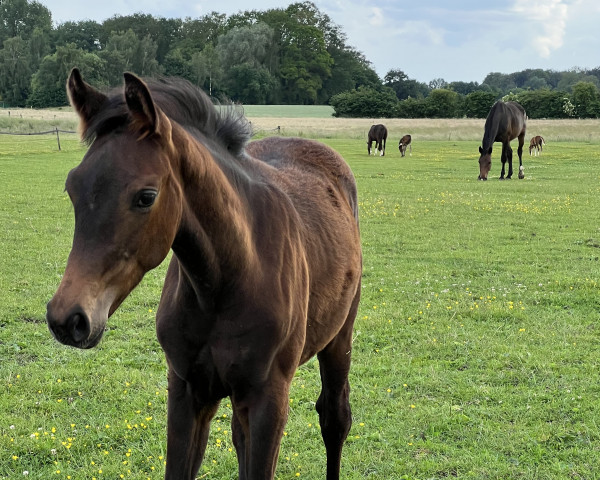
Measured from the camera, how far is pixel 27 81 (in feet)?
217

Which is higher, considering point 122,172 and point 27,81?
point 27,81

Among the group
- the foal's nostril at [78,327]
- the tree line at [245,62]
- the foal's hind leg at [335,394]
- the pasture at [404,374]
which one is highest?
the tree line at [245,62]

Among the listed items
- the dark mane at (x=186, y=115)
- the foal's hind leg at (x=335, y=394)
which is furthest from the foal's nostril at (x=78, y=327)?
the foal's hind leg at (x=335, y=394)

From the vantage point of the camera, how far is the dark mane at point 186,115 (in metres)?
1.95

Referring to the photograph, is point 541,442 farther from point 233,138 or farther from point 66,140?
point 66,140

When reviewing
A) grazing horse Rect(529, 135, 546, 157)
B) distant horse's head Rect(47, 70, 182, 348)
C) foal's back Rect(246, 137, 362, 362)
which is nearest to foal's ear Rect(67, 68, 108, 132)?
distant horse's head Rect(47, 70, 182, 348)

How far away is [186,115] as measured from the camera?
7.58 ft

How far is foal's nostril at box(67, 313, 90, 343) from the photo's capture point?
5.66 ft

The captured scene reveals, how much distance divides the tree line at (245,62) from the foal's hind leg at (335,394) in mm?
36609

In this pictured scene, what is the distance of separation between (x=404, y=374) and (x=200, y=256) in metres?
3.52

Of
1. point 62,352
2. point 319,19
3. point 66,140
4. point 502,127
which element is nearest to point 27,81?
point 66,140

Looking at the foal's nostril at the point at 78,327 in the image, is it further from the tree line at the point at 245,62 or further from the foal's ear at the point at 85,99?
the tree line at the point at 245,62

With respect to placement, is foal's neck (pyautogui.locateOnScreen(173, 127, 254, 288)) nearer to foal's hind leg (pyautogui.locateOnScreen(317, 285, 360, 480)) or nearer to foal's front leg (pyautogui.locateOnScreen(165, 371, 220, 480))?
foal's front leg (pyautogui.locateOnScreen(165, 371, 220, 480))

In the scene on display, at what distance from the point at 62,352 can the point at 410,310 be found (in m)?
3.76
